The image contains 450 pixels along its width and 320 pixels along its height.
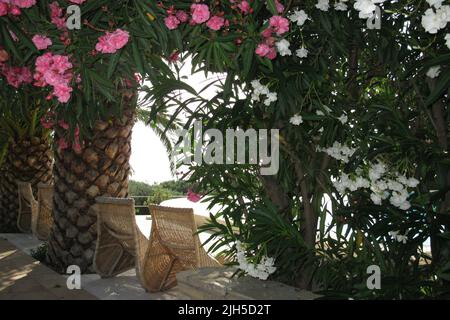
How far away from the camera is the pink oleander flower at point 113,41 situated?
192cm

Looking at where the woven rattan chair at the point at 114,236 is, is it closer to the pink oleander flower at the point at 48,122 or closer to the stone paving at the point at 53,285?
the stone paving at the point at 53,285

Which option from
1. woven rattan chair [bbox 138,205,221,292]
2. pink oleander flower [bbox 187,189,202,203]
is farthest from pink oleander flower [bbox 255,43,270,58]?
woven rattan chair [bbox 138,205,221,292]

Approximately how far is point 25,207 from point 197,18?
694 centimetres

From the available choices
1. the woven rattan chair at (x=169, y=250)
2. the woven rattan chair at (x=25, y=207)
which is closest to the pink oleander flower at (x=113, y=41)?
the woven rattan chair at (x=169, y=250)

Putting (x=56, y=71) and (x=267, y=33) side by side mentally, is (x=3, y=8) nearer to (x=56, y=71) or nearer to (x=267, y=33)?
(x=56, y=71)

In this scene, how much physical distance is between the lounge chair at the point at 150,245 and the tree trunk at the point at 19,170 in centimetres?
377

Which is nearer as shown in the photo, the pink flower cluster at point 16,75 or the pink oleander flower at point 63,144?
the pink flower cluster at point 16,75

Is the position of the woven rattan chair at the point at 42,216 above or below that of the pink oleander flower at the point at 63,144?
below

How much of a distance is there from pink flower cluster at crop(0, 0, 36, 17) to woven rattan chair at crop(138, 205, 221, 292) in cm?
196

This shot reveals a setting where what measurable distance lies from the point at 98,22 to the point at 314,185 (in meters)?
1.32

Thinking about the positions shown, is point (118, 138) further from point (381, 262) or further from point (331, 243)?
point (381, 262)

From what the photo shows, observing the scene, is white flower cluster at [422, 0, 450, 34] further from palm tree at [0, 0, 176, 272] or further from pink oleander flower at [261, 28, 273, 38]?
palm tree at [0, 0, 176, 272]

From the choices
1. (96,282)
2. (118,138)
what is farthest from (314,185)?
(118,138)

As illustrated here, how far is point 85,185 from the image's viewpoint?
5.43 meters
